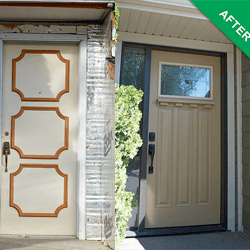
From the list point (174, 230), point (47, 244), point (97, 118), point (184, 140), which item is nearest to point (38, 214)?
point (47, 244)

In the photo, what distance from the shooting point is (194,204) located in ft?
10.2

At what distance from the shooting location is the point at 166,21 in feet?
9.11

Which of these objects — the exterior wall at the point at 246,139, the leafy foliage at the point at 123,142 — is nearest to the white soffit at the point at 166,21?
the exterior wall at the point at 246,139

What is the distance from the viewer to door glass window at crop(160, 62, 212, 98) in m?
3.05

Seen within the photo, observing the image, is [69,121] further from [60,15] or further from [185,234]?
[185,234]

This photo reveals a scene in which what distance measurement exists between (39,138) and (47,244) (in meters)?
0.96

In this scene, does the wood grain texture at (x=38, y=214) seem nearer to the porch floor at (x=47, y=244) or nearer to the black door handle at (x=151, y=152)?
the porch floor at (x=47, y=244)

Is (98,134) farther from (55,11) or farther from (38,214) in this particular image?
(55,11)

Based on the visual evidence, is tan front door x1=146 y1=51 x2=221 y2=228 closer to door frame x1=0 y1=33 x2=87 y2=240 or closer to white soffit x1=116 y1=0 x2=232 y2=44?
white soffit x1=116 y1=0 x2=232 y2=44

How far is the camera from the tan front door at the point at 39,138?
267cm

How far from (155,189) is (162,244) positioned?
537mm

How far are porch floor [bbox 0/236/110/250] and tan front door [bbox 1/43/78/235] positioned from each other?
0.08 metres

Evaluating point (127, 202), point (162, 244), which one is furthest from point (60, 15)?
point (162, 244)

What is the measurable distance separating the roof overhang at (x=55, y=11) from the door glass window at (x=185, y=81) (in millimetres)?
890
